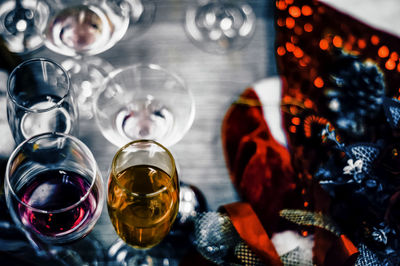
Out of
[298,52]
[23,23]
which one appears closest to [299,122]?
[298,52]

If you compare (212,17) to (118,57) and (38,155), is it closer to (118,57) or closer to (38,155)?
(118,57)

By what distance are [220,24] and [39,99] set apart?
1.05ft

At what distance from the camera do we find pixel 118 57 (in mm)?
712

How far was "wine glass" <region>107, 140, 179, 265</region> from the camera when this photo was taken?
0.51 metres

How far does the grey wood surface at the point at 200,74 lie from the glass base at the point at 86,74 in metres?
0.02

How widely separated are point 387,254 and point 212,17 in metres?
0.46

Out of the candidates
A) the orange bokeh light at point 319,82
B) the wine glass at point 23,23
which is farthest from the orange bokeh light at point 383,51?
the wine glass at point 23,23

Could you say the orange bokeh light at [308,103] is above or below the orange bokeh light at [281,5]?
below

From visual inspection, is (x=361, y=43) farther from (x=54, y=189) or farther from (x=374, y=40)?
(x=54, y=189)

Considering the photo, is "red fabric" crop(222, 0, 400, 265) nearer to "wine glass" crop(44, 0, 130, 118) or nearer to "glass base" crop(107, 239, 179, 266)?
"glass base" crop(107, 239, 179, 266)

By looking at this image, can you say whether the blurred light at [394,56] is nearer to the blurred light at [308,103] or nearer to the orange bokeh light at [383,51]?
the orange bokeh light at [383,51]

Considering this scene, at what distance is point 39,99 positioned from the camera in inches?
26.0

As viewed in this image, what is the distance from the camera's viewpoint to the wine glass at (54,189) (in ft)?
1.66

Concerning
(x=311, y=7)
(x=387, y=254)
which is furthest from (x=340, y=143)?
(x=311, y=7)
